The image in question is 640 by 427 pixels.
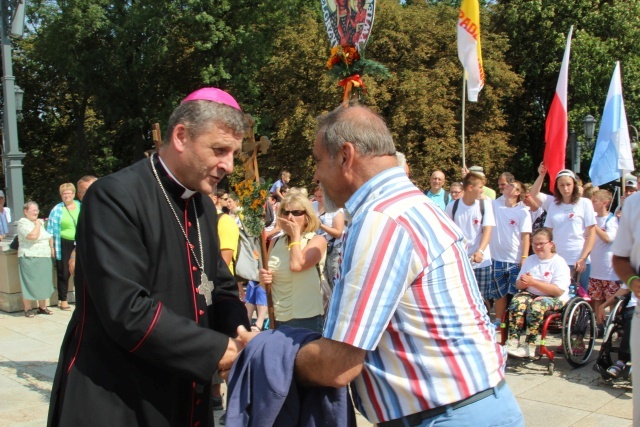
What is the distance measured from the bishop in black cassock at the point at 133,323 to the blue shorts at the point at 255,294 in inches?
189

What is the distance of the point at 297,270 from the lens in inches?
224

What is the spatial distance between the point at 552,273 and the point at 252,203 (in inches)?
129

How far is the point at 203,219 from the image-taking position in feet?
8.96

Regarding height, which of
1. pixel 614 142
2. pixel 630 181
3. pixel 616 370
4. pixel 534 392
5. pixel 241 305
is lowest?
pixel 534 392

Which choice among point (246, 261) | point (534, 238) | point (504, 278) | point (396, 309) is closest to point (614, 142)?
point (504, 278)

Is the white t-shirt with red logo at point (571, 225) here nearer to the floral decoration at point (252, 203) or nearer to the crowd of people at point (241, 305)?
the floral decoration at point (252, 203)

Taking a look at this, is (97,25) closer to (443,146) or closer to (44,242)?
(443,146)

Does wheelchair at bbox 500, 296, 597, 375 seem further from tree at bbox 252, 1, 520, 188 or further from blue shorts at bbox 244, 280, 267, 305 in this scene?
tree at bbox 252, 1, 520, 188

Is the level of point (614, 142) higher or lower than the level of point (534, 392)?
higher

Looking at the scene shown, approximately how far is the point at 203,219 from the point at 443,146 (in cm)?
2258

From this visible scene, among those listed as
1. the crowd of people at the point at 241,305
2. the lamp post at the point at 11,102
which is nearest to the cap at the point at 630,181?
the crowd of people at the point at 241,305

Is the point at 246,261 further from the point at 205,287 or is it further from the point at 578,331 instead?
the point at 205,287

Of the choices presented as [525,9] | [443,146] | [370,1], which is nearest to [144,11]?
[443,146]

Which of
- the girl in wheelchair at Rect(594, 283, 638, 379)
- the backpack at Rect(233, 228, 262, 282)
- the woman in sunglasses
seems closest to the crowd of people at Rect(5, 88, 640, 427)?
the woman in sunglasses
